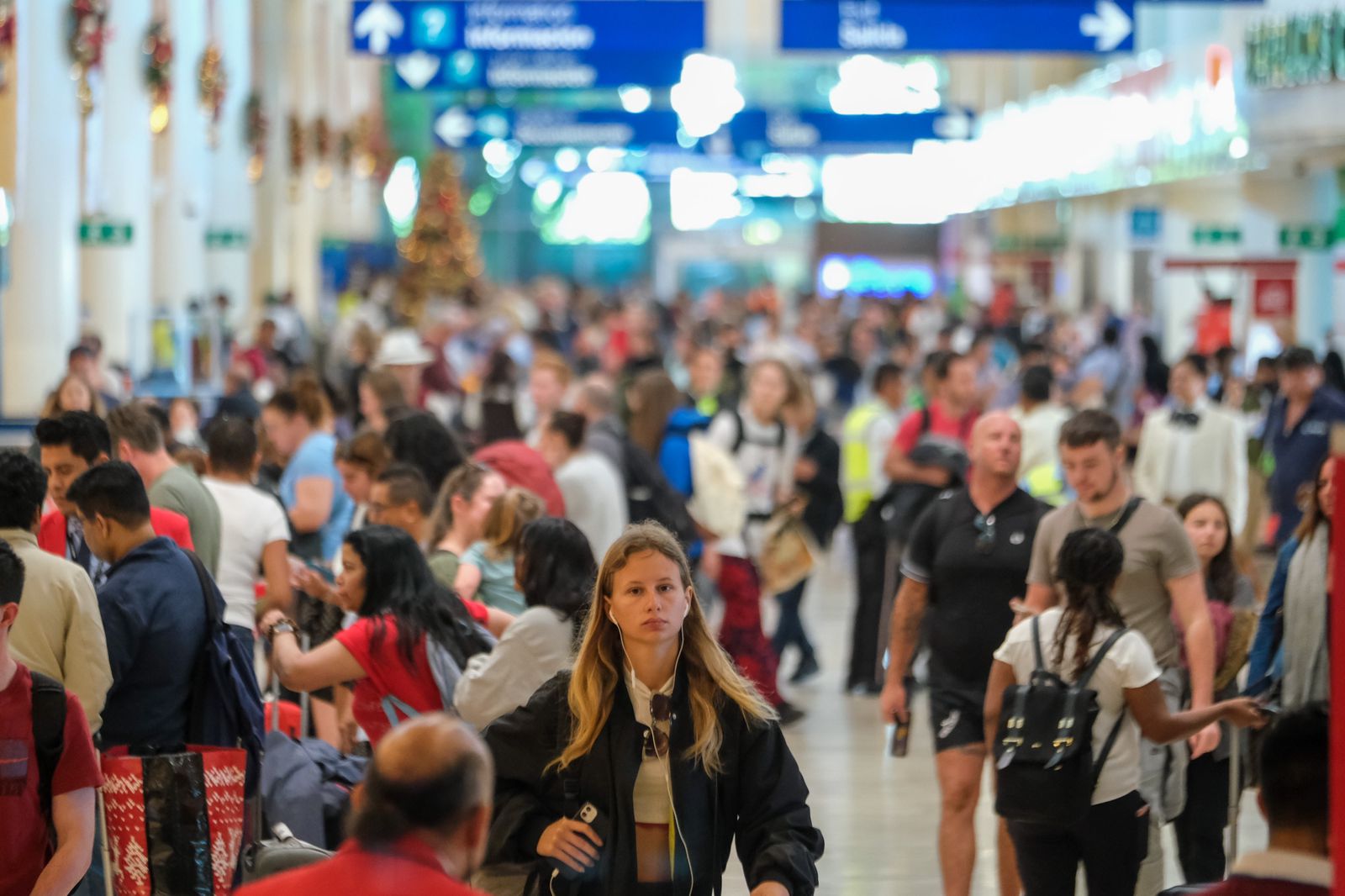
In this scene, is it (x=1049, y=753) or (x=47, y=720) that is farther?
(x=1049, y=753)

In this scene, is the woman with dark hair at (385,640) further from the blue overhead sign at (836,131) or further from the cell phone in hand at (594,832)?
the blue overhead sign at (836,131)

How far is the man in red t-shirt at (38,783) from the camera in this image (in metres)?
4.43

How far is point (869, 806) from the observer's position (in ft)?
28.6

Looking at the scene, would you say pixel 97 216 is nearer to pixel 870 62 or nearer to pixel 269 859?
pixel 269 859

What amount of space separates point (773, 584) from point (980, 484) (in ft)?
14.4

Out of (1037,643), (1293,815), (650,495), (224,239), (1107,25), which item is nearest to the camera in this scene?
(1293,815)

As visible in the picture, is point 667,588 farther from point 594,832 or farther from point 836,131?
point 836,131

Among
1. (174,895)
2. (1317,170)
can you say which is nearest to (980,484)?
(174,895)

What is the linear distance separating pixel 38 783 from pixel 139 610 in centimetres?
97

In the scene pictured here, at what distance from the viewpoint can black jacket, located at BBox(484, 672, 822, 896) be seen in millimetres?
4031

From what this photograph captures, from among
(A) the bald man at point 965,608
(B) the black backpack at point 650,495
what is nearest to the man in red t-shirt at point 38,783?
(A) the bald man at point 965,608

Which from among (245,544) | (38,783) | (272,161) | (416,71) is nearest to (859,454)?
(245,544)

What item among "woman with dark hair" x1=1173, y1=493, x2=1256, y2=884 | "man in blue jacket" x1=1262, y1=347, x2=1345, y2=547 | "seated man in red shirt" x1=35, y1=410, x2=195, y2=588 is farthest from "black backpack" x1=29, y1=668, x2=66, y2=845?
"man in blue jacket" x1=1262, y1=347, x2=1345, y2=547

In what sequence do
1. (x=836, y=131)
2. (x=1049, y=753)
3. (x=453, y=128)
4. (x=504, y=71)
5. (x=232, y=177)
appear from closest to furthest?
(x=1049, y=753) → (x=504, y=71) → (x=232, y=177) → (x=453, y=128) → (x=836, y=131)
